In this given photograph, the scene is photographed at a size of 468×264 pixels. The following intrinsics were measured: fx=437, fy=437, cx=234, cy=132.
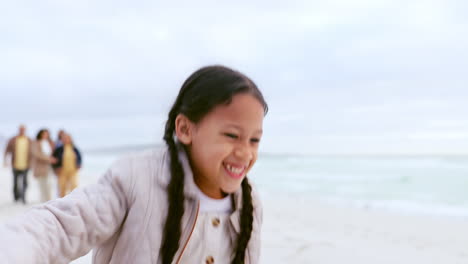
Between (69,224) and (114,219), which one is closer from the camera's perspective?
(69,224)

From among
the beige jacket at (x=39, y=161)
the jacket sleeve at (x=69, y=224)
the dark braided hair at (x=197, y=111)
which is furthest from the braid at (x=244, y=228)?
the beige jacket at (x=39, y=161)

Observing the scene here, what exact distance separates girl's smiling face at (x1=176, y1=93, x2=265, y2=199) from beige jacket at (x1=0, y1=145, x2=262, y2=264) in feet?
0.23

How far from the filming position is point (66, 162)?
23.7ft

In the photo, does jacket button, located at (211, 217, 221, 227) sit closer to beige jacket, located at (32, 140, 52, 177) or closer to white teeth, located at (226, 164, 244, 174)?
white teeth, located at (226, 164, 244, 174)

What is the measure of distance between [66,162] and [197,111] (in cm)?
630

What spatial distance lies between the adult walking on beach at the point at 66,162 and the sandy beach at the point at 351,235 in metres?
0.82

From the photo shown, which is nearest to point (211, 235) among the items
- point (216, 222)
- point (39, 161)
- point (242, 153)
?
point (216, 222)

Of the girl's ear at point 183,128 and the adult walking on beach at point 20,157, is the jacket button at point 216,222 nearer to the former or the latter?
the girl's ear at point 183,128

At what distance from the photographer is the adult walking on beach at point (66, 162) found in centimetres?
720

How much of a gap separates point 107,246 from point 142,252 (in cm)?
14

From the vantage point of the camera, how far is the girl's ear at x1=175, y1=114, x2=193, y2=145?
1.56m

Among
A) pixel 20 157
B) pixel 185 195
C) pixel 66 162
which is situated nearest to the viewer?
pixel 185 195

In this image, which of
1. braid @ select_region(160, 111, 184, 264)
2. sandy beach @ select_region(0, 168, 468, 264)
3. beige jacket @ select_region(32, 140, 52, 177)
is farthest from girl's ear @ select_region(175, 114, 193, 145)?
beige jacket @ select_region(32, 140, 52, 177)

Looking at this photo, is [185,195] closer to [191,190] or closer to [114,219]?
[191,190]
